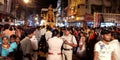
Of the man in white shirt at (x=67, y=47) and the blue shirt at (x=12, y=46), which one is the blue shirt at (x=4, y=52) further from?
the man in white shirt at (x=67, y=47)

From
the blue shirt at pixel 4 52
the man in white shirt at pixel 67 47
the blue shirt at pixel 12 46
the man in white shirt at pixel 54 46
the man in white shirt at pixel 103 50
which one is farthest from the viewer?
the man in white shirt at pixel 67 47

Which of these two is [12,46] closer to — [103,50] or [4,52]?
[4,52]

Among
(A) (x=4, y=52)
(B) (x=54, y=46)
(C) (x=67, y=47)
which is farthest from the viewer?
(C) (x=67, y=47)

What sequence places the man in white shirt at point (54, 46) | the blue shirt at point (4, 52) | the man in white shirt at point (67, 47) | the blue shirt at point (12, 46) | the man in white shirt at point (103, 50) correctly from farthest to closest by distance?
1. the man in white shirt at point (67, 47)
2. the man in white shirt at point (54, 46)
3. the blue shirt at point (12, 46)
4. the blue shirt at point (4, 52)
5. the man in white shirt at point (103, 50)

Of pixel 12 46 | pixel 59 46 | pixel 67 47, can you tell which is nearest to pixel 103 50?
pixel 59 46

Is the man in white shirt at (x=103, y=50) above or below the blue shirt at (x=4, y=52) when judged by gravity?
above

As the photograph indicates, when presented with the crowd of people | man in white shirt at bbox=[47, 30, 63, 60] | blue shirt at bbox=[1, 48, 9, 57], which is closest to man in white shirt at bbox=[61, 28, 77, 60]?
the crowd of people

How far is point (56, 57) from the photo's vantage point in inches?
371

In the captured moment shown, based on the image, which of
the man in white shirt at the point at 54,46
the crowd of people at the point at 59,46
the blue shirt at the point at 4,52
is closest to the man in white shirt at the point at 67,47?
the crowd of people at the point at 59,46

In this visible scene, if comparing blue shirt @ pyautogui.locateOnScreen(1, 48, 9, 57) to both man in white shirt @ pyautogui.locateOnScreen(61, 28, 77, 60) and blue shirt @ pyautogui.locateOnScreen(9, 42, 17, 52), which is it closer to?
blue shirt @ pyautogui.locateOnScreen(9, 42, 17, 52)

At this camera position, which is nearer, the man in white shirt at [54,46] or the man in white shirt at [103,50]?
the man in white shirt at [103,50]

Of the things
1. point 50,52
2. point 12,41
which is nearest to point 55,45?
point 50,52

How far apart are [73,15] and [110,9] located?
9875 millimetres

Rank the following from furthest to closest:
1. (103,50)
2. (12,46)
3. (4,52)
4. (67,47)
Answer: (67,47)
(12,46)
(4,52)
(103,50)
